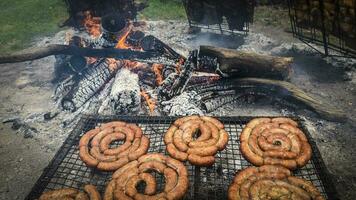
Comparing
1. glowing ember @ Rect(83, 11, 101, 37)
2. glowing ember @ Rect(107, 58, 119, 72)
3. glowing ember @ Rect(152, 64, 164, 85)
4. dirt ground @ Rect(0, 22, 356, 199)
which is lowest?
dirt ground @ Rect(0, 22, 356, 199)

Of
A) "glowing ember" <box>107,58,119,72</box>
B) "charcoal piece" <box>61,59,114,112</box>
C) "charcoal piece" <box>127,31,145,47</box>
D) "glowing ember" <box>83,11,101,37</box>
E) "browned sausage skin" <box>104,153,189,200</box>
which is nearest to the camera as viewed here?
"browned sausage skin" <box>104,153,189,200</box>

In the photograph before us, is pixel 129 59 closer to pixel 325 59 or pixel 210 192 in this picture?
pixel 210 192

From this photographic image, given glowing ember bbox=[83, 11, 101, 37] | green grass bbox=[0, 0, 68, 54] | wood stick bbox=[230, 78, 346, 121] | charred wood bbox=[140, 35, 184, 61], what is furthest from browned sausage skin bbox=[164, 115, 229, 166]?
green grass bbox=[0, 0, 68, 54]

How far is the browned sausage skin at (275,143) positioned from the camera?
195 inches

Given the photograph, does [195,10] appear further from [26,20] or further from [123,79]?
[26,20]

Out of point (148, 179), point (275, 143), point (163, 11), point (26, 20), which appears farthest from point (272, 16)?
point (26, 20)

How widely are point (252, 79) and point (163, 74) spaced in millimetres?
2378

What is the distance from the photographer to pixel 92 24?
458 inches

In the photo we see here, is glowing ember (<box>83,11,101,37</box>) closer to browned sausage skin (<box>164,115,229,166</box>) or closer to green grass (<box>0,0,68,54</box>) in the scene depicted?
green grass (<box>0,0,68,54</box>)

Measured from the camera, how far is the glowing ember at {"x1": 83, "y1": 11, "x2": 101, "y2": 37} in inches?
445

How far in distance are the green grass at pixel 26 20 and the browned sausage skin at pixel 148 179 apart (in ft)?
31.8

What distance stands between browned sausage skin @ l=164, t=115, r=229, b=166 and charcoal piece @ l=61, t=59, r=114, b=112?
356 cm

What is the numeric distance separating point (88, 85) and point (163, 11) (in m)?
7.26

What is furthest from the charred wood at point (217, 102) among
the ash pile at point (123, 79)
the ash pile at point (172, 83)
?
the ash pile at point (123, 79)
